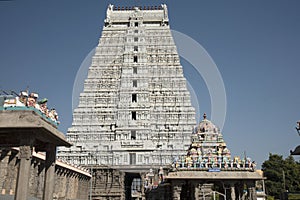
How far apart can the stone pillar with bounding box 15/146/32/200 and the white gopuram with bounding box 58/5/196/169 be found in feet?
125

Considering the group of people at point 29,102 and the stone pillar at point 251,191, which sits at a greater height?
the group of people at point 29,102

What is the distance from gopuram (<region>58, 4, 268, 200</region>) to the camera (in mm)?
49875

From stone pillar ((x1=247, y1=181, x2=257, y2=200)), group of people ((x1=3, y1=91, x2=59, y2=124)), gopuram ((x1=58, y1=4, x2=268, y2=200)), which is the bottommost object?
stone pillar ((x1=247, y1=181, x2=257, y2=200))

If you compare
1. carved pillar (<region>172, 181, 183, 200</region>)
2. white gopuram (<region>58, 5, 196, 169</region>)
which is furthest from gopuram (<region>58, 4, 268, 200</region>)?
carved pillar (<region>172, 181, 183, 200</region>)

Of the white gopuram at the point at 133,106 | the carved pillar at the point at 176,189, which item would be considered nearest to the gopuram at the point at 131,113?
the white gopuram at the point at 133,106

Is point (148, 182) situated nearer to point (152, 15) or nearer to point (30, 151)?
point (30, 151)

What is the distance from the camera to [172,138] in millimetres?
53906

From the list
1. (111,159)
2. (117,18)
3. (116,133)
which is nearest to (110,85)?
(116,133)

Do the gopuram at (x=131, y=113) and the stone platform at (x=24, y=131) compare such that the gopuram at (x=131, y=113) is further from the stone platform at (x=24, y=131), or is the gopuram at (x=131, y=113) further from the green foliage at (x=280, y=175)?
the stone platform at (x=24, y=131)

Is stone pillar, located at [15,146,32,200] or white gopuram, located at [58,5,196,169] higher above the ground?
white gopuram, located at [58,5,196,169]

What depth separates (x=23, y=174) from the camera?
11.9 meters

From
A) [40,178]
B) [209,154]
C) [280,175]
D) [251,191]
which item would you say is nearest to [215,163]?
[209,154]

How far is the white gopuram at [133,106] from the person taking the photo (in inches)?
2026

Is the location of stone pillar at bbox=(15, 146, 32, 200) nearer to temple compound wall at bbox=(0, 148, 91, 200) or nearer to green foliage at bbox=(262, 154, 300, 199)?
temple compound wall at bbox=(0, 148, 91, 200)
